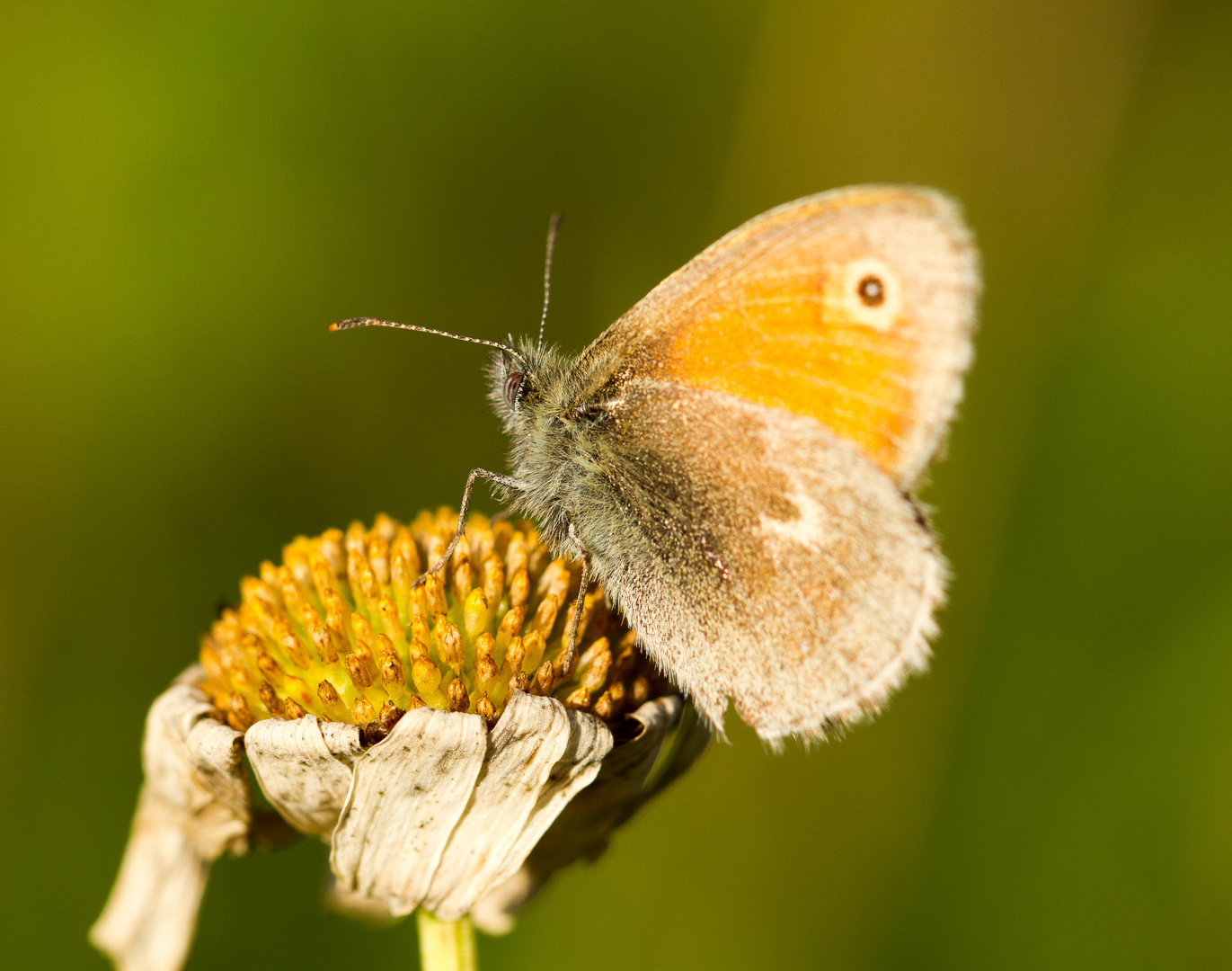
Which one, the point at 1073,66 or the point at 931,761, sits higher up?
the point at 1073,66

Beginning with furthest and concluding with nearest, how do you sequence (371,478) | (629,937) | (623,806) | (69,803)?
1. (371,478)
2. (629,937)
3. (69,803)
4. (623,806)

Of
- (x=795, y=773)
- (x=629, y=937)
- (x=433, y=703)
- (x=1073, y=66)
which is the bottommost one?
(x=629, y=937)

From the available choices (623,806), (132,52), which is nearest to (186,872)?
(623,806)

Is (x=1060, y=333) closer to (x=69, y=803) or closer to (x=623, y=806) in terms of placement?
(x=623, y=806)

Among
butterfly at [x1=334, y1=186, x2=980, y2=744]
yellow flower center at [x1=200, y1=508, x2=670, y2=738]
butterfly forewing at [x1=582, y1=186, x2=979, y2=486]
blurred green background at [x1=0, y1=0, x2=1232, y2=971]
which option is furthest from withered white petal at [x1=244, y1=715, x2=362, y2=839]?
blurred green background at [x1=0, y1=0, x2=1232, y2=971]

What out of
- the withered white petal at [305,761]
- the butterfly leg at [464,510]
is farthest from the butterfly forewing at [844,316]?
the withered white petal at [305,761]

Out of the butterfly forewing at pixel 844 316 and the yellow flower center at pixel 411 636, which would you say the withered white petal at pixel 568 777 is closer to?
the yellow flower center at pixel 411 636

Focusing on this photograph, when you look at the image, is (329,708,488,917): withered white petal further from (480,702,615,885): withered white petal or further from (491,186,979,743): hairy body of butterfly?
(491,186,979,743): hairy body of butterfly
